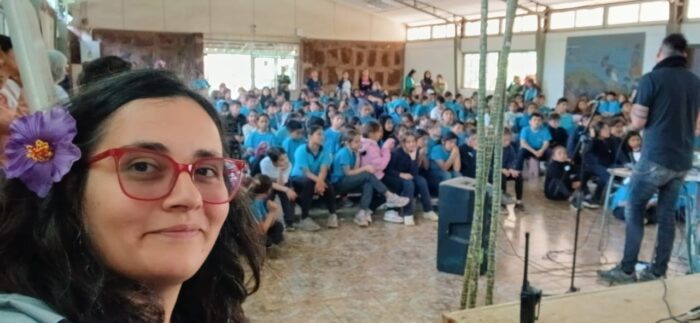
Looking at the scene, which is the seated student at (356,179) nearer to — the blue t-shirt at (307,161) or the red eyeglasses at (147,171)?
the blue t-shirt at (307,161)

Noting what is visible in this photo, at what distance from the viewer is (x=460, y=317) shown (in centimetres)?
200

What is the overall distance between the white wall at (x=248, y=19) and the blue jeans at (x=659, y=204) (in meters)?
12.7

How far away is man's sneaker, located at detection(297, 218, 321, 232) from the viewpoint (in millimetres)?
4922

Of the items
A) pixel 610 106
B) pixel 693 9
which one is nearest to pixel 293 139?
pixel 610 106

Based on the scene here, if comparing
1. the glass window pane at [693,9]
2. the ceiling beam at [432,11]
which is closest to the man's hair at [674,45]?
the glass window pane at [693,9]

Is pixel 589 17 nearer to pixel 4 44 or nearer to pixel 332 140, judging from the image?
pixel 332 140

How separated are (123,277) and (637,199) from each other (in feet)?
11.2

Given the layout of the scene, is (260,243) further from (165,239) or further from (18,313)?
(18,313)

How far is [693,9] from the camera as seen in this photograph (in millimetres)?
9531

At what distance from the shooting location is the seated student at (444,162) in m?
5.79

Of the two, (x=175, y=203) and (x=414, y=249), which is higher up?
(x=175, y=203)

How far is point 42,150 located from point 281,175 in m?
4.23

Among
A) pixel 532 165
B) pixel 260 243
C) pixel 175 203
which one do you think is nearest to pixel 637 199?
pixel 260 243

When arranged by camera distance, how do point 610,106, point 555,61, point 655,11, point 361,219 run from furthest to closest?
point 555,61 → point 655,11 → point 610,106 → point 361,219
